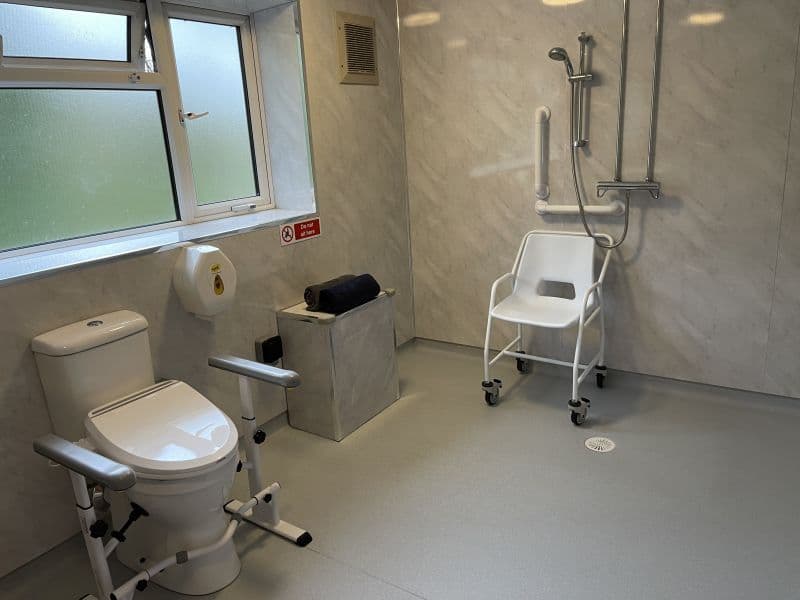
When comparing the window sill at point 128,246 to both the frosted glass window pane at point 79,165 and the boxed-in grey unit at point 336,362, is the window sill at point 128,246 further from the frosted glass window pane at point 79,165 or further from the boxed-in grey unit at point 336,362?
the boxed-in grey unit at point 336,362

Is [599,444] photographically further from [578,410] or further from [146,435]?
[146,435]

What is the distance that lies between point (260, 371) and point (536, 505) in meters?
1.15

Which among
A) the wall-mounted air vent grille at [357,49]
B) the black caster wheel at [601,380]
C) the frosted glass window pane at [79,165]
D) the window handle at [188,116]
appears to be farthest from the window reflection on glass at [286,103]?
the black caster wheel at [601,380]

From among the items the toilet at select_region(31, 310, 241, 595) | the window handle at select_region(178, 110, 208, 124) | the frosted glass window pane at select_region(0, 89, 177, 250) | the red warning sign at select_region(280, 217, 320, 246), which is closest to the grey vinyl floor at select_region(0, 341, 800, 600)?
the toilet at select_region(31, 310, 241, 595)

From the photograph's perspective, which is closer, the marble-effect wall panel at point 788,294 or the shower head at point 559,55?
the marble-effect wall panel at point 788,294

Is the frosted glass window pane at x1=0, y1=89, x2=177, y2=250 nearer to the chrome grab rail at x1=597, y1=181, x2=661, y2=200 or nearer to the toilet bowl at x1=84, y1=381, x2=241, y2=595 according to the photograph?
the toilet bowl at x1=84, y1=381, x2=241, y2=595

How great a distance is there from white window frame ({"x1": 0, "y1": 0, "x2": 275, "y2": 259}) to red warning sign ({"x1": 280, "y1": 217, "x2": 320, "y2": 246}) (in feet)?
1.00

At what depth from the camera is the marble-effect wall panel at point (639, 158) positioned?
2.67 m

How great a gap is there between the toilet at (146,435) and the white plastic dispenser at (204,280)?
0.26 m

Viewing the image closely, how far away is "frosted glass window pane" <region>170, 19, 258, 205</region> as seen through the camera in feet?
9.08

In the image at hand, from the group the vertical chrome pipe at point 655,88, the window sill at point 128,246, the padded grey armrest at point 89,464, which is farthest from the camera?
the vertical chrome pipe at point 655,88

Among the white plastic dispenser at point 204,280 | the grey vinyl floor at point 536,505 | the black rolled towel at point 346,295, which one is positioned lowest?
the grey vinyl floor at point 536,505

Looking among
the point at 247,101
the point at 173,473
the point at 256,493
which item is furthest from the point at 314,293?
the point at 173,473

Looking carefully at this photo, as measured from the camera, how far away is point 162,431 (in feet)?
6.31
